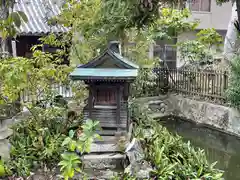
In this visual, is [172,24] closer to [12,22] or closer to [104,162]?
[104,162]

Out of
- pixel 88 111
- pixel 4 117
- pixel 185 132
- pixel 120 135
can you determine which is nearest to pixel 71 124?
pixel 88 111

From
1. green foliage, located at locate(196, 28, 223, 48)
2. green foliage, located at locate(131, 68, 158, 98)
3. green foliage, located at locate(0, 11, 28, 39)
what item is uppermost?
green foliage, located at locate(196, 28, 223, 48)

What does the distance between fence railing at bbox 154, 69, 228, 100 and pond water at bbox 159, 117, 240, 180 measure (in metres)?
1.17

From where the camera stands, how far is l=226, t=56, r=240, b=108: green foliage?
775 centimetres

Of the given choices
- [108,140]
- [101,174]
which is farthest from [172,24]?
[101,174]

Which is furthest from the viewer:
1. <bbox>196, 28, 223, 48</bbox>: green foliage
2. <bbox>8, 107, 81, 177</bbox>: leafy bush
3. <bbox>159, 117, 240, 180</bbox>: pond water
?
<bbox>196, 28, 223, 48</bbox>: green foliage

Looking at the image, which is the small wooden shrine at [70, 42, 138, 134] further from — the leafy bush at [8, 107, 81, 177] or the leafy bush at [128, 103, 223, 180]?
the leafy bush at [8, 107, 81, 177]

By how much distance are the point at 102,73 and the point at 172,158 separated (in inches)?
83.4

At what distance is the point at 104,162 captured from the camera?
5004 mm

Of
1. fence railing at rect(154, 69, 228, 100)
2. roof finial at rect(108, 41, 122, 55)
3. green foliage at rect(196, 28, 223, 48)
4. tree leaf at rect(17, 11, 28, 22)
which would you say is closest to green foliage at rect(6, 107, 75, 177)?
roof finial at rect(108, 41, 122, 55)

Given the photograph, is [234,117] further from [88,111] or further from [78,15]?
[78,15]

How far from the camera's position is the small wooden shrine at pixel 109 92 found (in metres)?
5.38

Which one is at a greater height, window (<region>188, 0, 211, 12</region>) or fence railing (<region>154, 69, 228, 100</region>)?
window (<region>188, 0, 211, 12</region>)

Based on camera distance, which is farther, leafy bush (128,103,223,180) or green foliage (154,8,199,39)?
green foliage (154,8,199,39)
